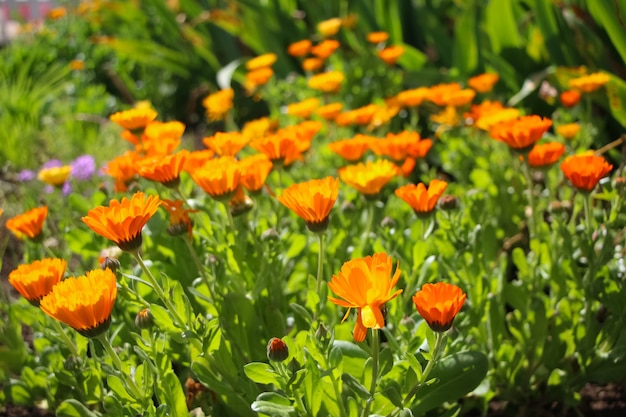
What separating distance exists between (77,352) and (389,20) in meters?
2.62

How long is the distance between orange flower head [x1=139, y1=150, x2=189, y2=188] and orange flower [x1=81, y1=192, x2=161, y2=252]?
0.21 meters

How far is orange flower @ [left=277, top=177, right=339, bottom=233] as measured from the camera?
120 centimetres

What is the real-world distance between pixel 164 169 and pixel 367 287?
566 millimetres

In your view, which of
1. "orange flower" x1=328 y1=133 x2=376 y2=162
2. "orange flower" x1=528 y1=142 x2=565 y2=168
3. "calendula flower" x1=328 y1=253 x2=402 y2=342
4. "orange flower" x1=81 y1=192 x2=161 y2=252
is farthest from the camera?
"orange flower" x1=328 y1=133 x2=376 y2=162

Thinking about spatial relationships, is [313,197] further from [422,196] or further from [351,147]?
[351,147]

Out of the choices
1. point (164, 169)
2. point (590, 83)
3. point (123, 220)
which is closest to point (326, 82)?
point (590, 83)

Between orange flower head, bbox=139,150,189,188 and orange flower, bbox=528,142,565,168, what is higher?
orange flower head, bbox=139,150,189,188

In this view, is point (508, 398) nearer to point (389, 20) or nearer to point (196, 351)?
point (196, 351)

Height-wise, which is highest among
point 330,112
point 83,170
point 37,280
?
point 37,280

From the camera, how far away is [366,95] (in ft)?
10.5

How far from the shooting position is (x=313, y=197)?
1203mm

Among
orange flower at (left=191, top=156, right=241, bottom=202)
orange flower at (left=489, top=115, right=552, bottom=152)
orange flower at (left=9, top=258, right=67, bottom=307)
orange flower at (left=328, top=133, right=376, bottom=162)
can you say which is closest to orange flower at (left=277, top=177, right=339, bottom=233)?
orange flower at (left=191, top=156, right=241, bottom=202)

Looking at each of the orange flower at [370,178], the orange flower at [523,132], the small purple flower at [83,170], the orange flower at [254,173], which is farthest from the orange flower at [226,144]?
the small purple flower at [83,170]

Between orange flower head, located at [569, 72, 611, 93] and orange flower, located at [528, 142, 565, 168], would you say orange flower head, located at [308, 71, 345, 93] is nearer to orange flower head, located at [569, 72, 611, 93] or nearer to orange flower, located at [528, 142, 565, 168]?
orange flower head, located at [569, 72, 611, 93]
